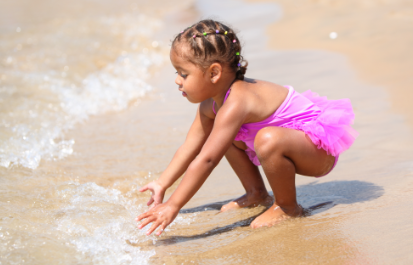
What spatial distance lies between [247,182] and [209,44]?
2.81 feet

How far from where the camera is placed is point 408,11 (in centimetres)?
611

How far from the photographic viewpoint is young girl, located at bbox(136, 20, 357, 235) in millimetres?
2232

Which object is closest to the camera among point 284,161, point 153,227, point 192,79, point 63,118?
point 153,227

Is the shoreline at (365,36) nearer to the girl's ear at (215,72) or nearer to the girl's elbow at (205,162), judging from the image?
the girl's ear at (215,72)

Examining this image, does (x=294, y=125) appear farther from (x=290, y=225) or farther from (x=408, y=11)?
(x=408, y=11)

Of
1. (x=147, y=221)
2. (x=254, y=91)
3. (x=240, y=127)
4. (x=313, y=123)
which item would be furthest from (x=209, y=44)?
(x=147, y=221)

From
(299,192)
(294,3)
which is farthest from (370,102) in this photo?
(294,3)

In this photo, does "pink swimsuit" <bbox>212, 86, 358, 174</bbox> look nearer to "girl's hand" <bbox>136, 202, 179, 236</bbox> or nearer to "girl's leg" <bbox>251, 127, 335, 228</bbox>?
"girl's leg" <bbox>251, 127, 335, 228</bbox>

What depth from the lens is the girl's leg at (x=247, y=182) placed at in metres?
2.65

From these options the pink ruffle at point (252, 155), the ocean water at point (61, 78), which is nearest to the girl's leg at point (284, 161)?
the pink ruffle at point (252, 155)

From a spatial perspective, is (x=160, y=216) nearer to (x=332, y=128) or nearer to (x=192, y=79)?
(x=192, y=79)

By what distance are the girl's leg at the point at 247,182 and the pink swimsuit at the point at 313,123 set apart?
0.09 meters

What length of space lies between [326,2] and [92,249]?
7113 mm

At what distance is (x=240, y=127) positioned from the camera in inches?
92.7
